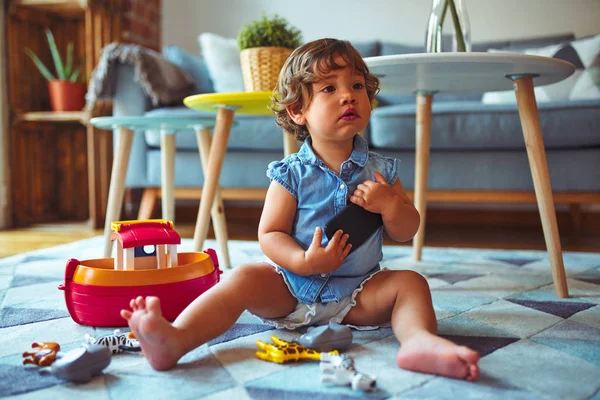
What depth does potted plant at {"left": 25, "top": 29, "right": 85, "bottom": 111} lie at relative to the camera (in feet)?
7.28

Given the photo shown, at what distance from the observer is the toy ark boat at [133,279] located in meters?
0.83

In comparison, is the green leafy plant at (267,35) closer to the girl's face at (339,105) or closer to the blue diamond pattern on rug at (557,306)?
the girl's face at (339,105)

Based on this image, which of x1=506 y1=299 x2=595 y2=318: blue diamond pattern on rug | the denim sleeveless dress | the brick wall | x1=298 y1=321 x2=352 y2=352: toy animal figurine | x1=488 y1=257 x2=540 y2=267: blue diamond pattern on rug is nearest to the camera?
x1=298 y1=321 x2=352 y2=352: toy animal figurine

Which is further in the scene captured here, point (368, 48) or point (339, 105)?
point (368, 48)

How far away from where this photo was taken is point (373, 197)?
78 centimetres

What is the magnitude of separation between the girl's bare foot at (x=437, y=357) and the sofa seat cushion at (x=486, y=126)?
119 centimetres

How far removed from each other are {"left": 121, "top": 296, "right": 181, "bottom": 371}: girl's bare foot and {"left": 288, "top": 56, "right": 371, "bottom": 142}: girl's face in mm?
348

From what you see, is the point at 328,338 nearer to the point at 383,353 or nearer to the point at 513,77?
the point at 383,353

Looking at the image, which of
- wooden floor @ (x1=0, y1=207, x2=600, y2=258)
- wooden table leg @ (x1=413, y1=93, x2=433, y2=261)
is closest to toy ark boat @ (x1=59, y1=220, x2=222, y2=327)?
wooden table leg @ (x1=413, y1=93, x2=433, y2=261)

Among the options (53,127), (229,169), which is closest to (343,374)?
(229,169)

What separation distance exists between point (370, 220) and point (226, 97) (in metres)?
0.51

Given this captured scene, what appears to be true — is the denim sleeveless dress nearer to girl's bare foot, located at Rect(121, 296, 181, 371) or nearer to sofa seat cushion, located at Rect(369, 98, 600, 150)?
girl's bare foot, located at Rect(121, 296, 181, 371)

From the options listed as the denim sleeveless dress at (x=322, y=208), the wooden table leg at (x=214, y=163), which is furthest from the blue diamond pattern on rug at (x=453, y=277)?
the wooden table leg at (x=214, y=163)

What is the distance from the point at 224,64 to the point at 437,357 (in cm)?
186
